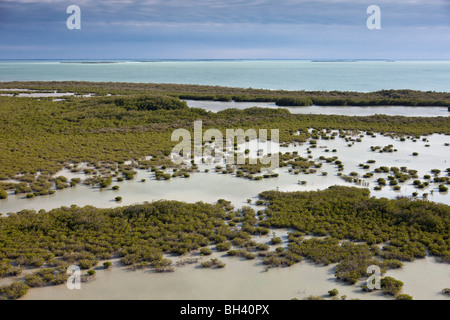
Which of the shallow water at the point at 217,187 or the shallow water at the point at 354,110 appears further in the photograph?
the shallow water at the point at 354,110

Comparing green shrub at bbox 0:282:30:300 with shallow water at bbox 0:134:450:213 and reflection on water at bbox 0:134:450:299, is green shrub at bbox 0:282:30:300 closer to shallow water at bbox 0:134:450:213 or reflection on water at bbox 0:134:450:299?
reflection on water at bbox 0:134:450:299

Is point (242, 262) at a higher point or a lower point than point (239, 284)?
higher

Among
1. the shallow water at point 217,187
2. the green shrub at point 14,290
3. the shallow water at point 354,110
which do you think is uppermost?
the shallow water at point 354,110

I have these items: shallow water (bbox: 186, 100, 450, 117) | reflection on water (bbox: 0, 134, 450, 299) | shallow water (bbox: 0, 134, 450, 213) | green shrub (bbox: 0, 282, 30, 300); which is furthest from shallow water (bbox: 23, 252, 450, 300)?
shallow water (bbox: 186, 100, 450, 117)

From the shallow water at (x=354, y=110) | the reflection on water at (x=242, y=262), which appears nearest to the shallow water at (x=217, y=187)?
the reflection on water at (x=242, y=262)

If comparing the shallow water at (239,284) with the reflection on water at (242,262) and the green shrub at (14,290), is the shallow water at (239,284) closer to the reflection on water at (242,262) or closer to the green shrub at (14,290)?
the reflection on water at (242,262)

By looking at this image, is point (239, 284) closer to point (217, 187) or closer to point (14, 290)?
point (14, 290)

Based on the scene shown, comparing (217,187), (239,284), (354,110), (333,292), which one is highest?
(354,110)

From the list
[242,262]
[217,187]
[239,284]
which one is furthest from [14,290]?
[217,187]

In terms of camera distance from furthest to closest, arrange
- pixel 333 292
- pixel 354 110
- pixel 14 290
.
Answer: pixel 354 110 → pixel 333 292 → pixel 14 290
